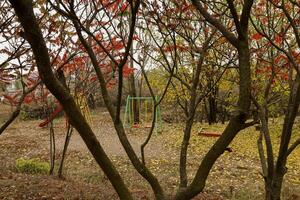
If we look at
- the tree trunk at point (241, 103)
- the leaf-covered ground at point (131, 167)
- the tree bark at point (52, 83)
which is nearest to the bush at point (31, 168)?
the leaf-covered ground at point (131, 167)

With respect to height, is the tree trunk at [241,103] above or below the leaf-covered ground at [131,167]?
above

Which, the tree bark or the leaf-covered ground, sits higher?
the tree bark

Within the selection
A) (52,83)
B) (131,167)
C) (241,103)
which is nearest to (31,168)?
(131,167)

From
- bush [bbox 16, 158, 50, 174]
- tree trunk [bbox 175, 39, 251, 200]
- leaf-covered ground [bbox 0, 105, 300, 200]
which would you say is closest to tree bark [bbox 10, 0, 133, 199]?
tree trunk [bbox 175, 39, 251, 200]

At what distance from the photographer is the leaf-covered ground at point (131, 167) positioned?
4.89 m

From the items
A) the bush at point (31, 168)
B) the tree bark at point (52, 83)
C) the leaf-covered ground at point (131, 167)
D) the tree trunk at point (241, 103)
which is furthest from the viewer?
the bush at point (31, 168)

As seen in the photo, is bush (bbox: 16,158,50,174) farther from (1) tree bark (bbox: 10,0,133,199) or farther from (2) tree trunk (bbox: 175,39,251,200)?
(2) tree trunk (bbox: 175,39,251,200)

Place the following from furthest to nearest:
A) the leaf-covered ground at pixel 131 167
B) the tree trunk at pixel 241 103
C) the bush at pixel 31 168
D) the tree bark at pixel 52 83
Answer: the bush at pixel 31 168, the leaf-covered ground at pixel 131 167, the tree trunk at pixel 241 103, the tree bark at pixel 52 83

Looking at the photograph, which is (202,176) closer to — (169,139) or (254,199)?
(254,199)

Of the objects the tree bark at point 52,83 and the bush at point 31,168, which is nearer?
the tree bark at point 52,83

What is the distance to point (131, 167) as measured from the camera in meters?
7.44

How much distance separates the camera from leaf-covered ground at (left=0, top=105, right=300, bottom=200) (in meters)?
4.89

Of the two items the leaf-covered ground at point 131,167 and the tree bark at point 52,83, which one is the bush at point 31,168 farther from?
the tree bark at point 52,83

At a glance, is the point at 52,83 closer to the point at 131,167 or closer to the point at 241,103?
the point at 241,103
